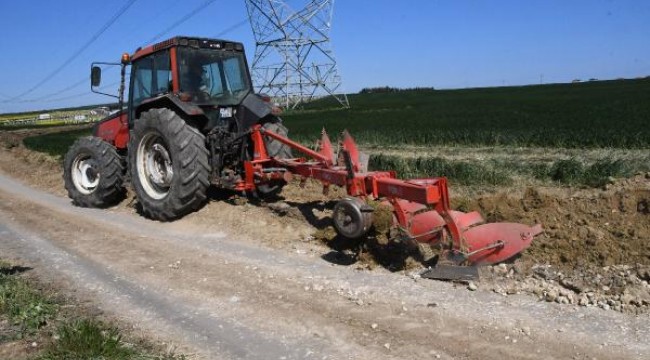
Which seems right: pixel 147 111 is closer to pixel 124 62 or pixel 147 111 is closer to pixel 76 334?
pixel 124 62

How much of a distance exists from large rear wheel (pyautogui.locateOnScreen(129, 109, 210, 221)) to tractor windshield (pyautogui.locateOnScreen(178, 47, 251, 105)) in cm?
58

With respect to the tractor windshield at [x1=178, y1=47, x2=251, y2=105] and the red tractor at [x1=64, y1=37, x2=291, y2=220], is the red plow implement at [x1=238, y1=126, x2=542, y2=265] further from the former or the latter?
the tractor windshield at [x1=178, y1=47, x2=251, y2=105]

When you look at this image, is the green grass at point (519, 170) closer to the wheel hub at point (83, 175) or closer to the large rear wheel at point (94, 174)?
the large rear wheel at point (94, 174)

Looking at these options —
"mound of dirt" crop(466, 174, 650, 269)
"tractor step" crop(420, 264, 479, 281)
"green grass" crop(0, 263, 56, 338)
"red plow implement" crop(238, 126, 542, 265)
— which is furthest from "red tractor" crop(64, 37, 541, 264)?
"green grass" crop(0, 263, 56, 338)

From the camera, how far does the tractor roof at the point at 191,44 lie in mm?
7688

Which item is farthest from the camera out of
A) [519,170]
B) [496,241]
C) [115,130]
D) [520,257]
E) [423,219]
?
[519,170]

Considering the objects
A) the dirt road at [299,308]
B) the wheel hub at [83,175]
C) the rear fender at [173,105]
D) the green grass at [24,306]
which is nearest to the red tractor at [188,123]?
the rear fender at [173,105]

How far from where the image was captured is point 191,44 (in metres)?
7.79

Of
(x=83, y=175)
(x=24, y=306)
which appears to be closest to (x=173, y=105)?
(x=83, y=175)

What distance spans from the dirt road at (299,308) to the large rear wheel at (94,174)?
86.9 inches

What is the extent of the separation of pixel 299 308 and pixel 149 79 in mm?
5044

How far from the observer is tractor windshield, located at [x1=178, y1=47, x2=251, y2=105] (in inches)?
305

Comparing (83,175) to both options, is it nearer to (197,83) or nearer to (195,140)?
(197,83)

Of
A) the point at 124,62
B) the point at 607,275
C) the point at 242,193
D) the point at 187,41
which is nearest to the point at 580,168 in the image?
the point at 607,275
